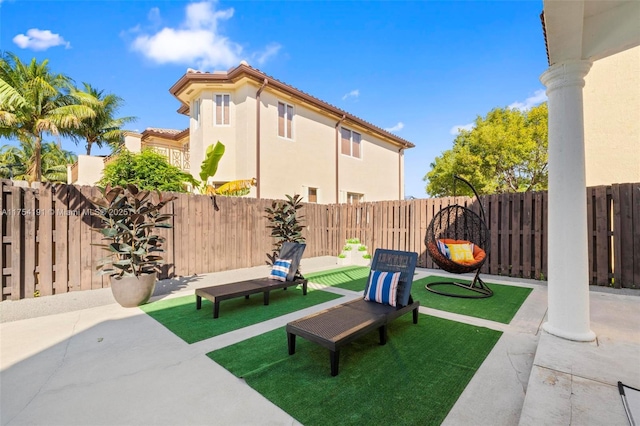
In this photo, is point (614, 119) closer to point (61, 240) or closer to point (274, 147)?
point (274, 147)

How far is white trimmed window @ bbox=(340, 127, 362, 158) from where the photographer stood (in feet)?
54.5

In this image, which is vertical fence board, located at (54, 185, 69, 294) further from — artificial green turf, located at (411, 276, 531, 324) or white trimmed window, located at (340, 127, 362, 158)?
white trimmed window, located at (340, 127, 362, 158)

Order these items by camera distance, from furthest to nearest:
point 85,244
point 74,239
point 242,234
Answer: point 242,234 → point 85,244 → point 74,239

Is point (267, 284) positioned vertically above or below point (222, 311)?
above

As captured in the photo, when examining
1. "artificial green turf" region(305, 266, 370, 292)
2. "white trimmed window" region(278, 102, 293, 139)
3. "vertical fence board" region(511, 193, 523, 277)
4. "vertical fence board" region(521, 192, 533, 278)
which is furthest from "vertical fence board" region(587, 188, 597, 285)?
"white trimmed window" region(278, 102, 293, 139)

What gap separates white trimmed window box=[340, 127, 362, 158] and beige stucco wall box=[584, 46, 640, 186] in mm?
10438

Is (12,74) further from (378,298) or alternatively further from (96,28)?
(378,298)

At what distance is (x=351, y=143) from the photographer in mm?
17109

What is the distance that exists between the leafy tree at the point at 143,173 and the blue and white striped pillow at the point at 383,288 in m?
8.27

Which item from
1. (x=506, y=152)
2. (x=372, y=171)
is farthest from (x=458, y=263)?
(x=506, y=152)

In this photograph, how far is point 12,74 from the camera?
14945mm

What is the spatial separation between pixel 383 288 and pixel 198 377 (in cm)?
263

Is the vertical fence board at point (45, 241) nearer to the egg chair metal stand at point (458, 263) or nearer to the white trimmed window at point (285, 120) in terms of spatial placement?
the egg chair metal stand at point (458, 263)

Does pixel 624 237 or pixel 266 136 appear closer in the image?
pixel 624 237
